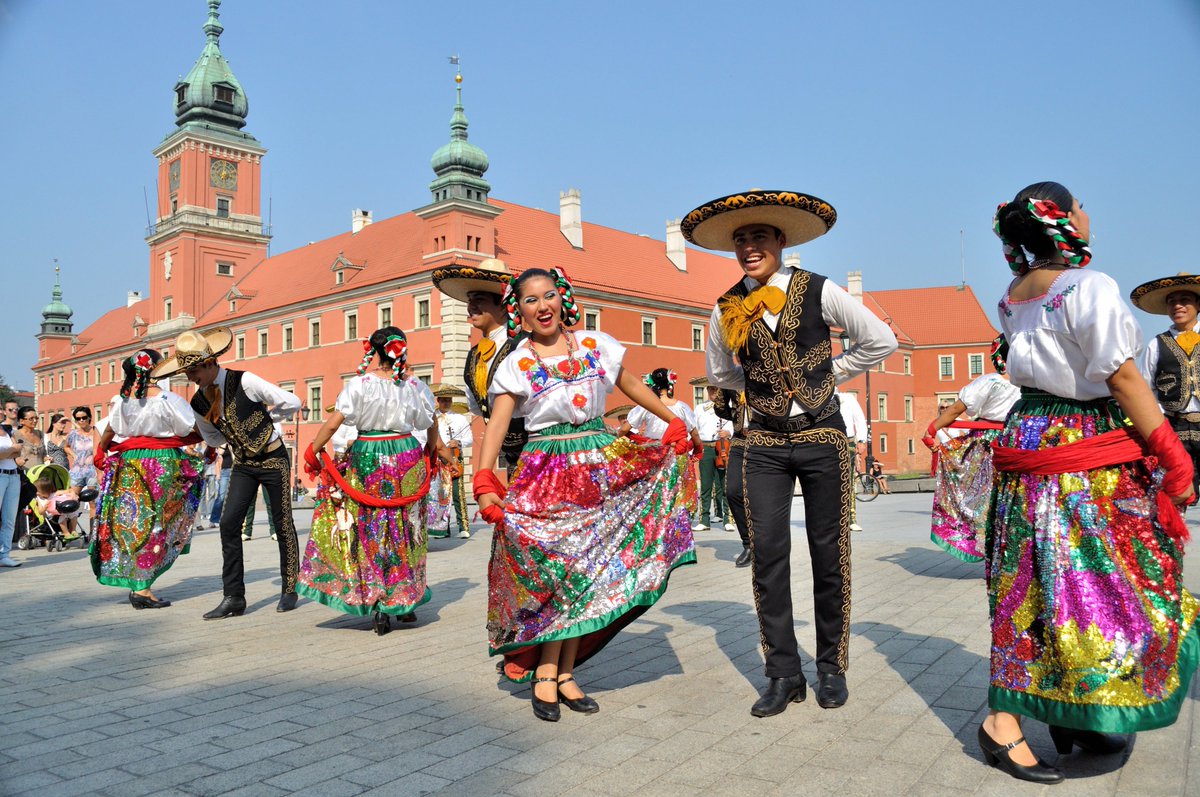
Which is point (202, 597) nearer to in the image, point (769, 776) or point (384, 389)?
point (384, 389)

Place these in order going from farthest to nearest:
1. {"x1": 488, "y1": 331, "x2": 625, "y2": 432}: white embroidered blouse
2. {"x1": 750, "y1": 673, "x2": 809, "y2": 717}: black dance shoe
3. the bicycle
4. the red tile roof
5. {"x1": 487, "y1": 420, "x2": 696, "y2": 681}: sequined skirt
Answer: the red tile roof < the bicycle < {"x1": 488, "y1": 331, "x2": 625, "y2": 432}: white embroidered blouse < {"x1": 487, "y1": 420, "x2": 696, "y2": 681}: sequined skirt < {"x1": 750, "y1": 673, "x2": 809, "y2": 717}: black dance shoe

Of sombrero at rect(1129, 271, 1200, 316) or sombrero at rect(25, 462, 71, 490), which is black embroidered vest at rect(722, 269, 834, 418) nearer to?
sombrero at rect(1129, 271, 1200, 316)

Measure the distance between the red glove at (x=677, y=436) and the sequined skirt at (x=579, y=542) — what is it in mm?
81

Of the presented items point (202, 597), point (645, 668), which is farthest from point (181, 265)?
point (645, 668)

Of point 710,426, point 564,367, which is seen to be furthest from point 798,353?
point 710,426

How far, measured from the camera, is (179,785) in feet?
11.3

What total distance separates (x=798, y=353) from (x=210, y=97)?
241 feet

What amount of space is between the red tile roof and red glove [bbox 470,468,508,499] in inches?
2995

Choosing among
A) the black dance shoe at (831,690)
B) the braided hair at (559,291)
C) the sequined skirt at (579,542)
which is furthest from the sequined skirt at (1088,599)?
the braided hair at (559,291)

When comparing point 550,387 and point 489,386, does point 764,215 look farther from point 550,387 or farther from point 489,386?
point 489,386

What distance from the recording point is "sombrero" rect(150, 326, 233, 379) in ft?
23.8

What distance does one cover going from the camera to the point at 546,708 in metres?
4.34

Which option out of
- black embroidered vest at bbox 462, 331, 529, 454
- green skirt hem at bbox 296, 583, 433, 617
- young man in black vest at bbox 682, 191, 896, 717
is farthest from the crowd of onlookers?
young man in black vest at bbox 682, 191, 896, 717

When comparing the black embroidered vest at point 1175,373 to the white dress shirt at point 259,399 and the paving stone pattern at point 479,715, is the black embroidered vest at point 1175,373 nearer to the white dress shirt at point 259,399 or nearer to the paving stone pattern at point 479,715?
the paving stone pattern at point 479,715
